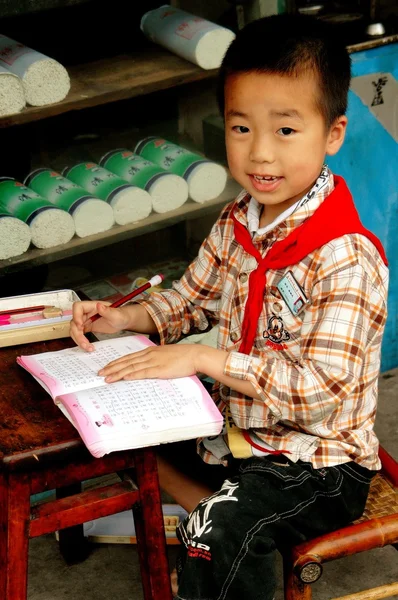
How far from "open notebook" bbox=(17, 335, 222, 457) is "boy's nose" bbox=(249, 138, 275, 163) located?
462mm

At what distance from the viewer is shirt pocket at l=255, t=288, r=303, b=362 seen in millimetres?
1849

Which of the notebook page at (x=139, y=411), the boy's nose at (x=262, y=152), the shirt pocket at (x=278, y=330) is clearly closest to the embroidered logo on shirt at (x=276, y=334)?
the shirt pocket at (x=278, y=330)

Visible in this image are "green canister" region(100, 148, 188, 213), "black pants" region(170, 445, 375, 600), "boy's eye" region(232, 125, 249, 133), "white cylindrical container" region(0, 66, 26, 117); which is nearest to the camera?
"black pants" region(170, 445, 375, 600)

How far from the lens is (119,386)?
1712mm

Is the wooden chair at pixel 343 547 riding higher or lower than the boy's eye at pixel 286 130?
lower

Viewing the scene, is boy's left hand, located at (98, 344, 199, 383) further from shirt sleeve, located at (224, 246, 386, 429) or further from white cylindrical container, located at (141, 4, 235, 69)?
white cylindrical container, located at (141, 4, 235, 69)

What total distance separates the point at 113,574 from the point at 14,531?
0.89 meters

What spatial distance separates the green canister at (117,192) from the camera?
266 centimetres

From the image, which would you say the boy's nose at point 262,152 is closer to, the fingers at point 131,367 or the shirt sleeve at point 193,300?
the shirt sleeve at point 193,300

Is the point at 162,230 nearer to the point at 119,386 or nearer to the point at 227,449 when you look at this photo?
the point at 227,449

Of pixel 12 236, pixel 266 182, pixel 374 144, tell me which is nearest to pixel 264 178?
pixel 266 182

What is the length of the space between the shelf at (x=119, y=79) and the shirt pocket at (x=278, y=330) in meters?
0.93

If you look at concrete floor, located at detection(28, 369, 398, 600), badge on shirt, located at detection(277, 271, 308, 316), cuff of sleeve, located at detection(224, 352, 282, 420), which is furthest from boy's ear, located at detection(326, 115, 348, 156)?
concrete floor, located at detection(28, 369, 398, 600)

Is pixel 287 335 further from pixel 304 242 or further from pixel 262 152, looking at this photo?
pixel 262 152
